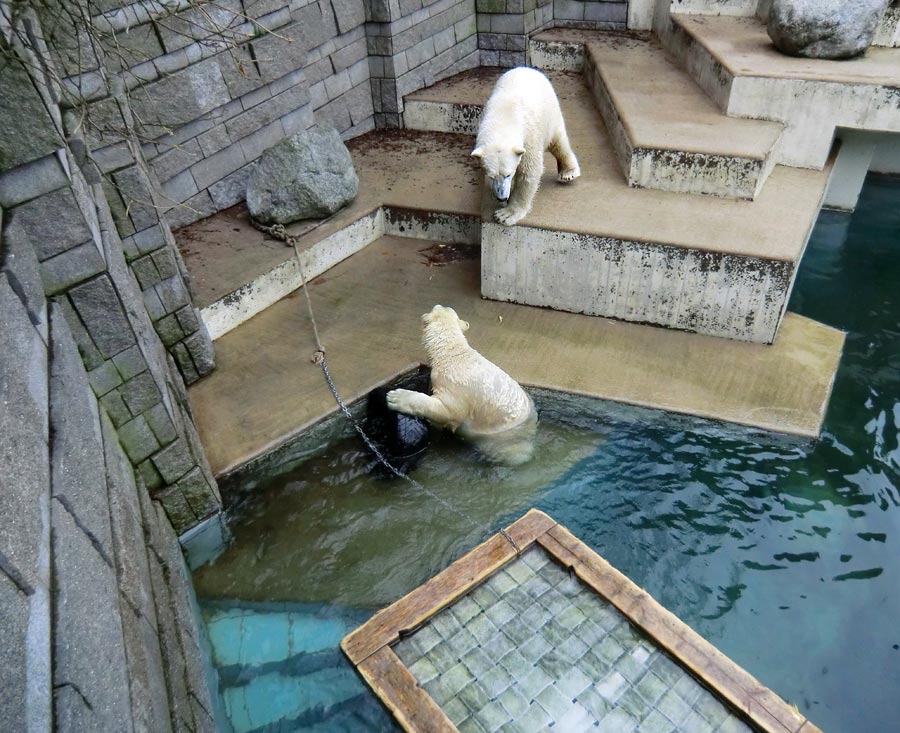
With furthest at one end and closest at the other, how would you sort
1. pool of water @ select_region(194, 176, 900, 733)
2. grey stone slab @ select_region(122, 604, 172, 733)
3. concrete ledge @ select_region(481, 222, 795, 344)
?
concrete ledge @ select_region(481, 222, 795, 344)
pool of water @ select_region(194, 176, 900, 733)
grey stone slab @ select_region(122, 604, 172, 733)

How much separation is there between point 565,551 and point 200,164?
16.7ft

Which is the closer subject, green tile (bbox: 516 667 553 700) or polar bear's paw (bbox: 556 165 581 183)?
green tile (bbox: 516 667 553 700)

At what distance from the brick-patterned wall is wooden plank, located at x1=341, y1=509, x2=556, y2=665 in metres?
6.58

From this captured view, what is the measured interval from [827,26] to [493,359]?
4.76 m

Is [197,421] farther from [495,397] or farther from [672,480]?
[672,480]

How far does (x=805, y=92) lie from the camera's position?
19.3 feet

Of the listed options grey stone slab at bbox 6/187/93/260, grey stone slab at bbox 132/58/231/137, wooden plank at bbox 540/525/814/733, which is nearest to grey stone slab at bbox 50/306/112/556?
grey stone slab at bbox 6/187/93/260

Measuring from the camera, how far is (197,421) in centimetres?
485

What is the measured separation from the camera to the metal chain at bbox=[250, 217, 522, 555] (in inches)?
164

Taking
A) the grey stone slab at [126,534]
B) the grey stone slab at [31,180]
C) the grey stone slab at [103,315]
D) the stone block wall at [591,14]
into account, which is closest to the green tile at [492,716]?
the grey stone slab at [126,534]

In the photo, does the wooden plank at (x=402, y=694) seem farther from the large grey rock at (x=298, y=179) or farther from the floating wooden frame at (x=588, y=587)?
the large grey rock at (x=298, y=179)

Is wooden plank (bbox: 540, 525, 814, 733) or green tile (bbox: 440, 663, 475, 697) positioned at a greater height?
wooden plank (bbox: 540, 525, 814, 733)

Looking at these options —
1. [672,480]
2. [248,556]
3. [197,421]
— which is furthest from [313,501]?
[672,480]

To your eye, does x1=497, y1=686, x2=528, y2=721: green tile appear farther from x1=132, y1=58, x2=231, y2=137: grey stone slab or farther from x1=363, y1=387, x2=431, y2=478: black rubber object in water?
x1=132, y1=58, x2=231, y2=137: grey stone slab
